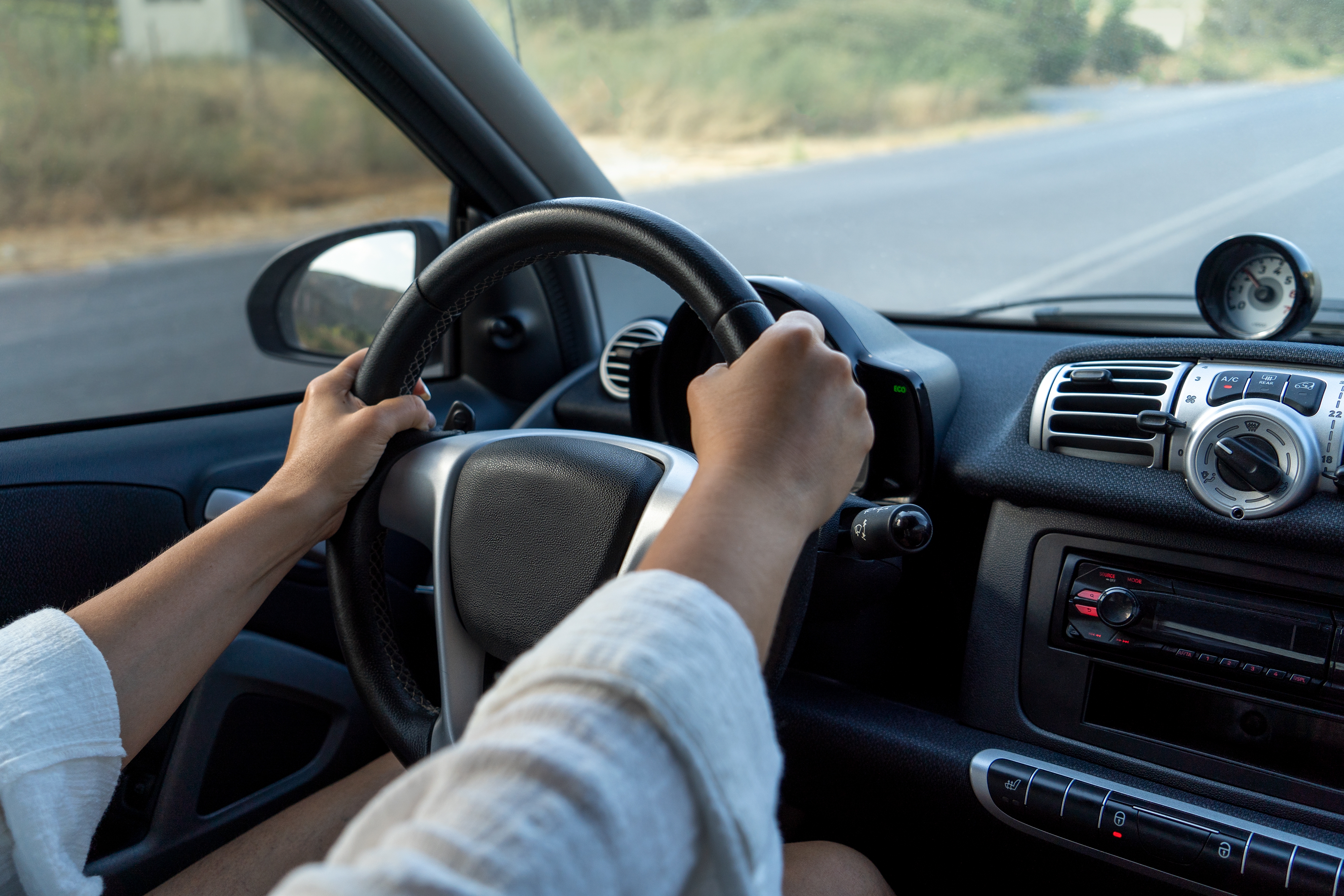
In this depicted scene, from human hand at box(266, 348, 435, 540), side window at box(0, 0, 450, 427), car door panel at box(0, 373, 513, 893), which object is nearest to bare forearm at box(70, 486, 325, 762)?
human hand at box(266, 348, 435, 540)

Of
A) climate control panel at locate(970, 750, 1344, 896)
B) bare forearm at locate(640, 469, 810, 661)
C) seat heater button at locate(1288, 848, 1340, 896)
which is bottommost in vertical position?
climate control panel at locate(970, 750, 1344, 896)

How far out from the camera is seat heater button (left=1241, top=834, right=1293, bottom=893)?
1218 mm

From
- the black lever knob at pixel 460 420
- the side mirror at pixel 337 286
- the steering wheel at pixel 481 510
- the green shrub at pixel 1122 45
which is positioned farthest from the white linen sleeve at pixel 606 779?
the side mirror at pixel 337 286

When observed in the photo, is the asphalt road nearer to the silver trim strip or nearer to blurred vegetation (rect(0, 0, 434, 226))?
the silver trim strip

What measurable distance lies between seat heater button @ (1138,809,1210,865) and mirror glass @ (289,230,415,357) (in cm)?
182

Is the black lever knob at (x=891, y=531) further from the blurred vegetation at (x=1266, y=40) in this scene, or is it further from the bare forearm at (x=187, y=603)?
the blurred vegetation at (x=1266, y=40)

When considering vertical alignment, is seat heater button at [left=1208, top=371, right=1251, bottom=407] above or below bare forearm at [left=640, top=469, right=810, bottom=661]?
below

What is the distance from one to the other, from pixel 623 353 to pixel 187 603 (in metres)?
1.19

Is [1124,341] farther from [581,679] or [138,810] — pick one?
[138,810]

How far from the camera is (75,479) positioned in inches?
65.1

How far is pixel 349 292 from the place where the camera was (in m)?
2.38

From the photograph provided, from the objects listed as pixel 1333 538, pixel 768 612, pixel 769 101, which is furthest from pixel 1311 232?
pixel 768 612

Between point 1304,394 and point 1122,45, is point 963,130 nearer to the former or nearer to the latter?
point 1122,45

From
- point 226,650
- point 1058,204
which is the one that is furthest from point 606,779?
point 1058,204
